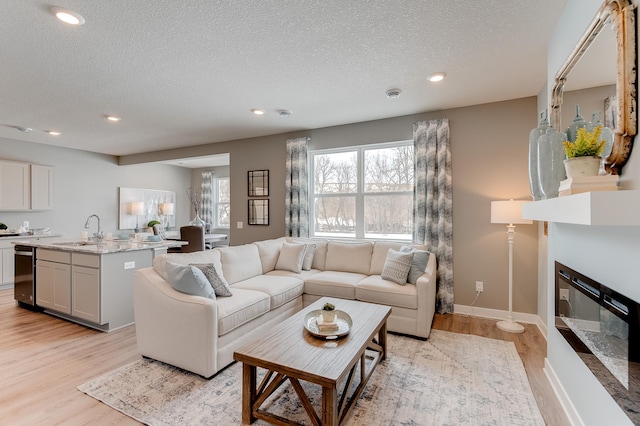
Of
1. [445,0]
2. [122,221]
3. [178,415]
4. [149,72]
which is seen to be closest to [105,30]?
[149,72]

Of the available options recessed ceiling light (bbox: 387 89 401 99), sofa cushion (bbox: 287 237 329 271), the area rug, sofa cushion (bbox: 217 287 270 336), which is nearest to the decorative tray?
the area rug

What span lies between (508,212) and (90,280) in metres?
4.61

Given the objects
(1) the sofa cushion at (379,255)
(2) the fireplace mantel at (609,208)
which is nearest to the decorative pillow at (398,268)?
(1) the sofa cushion at (379,255)

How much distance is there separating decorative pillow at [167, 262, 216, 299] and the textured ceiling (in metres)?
1.78

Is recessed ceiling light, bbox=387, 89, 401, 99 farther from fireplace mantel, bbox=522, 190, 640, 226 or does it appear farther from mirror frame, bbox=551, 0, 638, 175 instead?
fireplace mantel, bbox=522, 190, 640, 226

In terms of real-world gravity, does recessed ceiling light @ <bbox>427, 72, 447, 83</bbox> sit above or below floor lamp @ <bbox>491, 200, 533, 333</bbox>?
above

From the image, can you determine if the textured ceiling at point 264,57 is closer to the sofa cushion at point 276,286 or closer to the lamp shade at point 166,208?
the sofa cushion at point 276,286

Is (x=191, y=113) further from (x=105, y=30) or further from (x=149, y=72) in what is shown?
(x=105, y=30)

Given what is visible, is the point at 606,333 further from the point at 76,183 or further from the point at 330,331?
the point at 76,183

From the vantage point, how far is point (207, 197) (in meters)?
8.46

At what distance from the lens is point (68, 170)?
20.0 feet

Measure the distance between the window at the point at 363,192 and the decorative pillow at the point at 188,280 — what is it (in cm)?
257

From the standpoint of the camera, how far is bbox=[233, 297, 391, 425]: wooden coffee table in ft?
5.14

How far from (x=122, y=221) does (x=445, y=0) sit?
25.5ft
